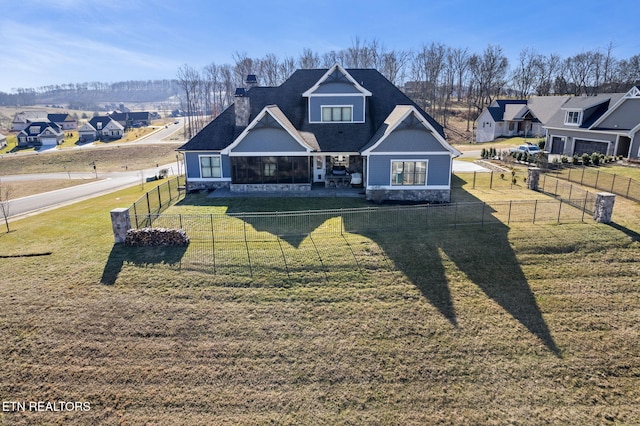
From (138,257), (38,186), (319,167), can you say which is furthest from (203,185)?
(38,186)

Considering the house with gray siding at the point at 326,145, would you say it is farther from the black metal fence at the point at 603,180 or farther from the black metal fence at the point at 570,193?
the black metal fence at the point at 603,180

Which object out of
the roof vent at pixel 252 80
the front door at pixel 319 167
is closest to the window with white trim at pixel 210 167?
the front door at pixel 319 167

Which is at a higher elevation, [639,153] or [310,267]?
[639,153]

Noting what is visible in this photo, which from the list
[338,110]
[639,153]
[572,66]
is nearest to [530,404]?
[338,110]

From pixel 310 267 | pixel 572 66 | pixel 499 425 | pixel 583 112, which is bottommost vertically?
pixel 499 425

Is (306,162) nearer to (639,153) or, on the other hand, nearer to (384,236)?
(384,236)
